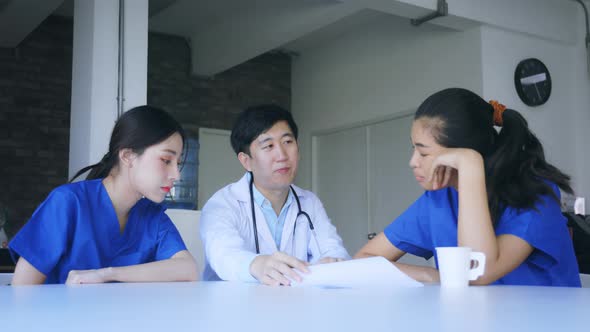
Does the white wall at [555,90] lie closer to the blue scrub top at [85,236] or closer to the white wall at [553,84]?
the white wall at [553,84]

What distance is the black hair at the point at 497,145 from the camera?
62.7 inches

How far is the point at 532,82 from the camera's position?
197 inches

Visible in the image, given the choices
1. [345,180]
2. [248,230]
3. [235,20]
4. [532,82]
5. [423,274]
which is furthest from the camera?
[345,180]

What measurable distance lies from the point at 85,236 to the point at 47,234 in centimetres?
9

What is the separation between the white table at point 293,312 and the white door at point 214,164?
18.1 feet

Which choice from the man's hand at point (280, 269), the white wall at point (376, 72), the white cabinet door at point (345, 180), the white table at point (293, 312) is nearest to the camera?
the white table at point (293, 312)

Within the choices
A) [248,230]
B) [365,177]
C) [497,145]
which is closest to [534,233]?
[497,145]

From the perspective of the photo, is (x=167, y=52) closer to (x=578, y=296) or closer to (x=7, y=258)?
(x=7, y=258)

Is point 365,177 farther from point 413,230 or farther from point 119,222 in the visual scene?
point 119,222

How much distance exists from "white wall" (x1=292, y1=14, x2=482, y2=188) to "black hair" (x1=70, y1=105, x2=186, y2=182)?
3.46 m

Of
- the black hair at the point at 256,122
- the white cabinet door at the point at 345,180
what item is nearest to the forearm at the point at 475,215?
the black hair at the point at 256,122

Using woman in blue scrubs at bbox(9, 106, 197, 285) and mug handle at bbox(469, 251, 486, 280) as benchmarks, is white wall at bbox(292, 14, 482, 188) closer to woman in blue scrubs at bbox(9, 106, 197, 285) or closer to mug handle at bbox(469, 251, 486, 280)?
woman in blue scrubs at bbox(9, 106, 197, 285)

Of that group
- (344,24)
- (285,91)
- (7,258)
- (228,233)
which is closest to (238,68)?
(285,91)

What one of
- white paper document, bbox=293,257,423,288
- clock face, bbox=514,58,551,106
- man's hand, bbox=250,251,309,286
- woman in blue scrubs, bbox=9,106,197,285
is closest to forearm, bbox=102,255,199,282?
woman in blue scrubs, bbox=9,106,197,285
